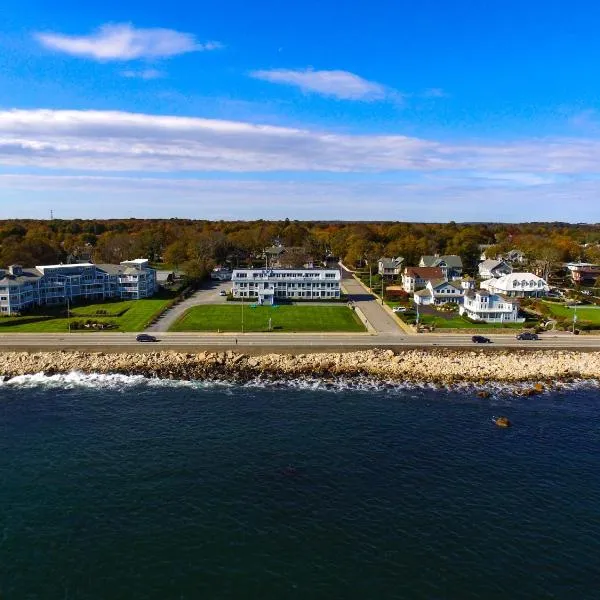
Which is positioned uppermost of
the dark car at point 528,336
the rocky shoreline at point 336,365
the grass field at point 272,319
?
the grass field at point 272,319

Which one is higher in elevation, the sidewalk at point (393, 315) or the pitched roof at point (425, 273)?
the pitched roof at point (425, 273)

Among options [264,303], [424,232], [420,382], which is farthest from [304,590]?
[424,232]

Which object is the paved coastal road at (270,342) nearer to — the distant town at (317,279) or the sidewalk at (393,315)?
the sidewalk at (393,315)

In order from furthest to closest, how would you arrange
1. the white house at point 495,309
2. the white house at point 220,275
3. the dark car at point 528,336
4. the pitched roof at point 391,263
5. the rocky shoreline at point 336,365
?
the pitched roof at point 391,263 → the white house at point 220,275 → the white house at point 495,309 → the dark car at point 528,336 → the rocky shoreline at point 336,365

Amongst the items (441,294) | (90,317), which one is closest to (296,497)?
(90,317)

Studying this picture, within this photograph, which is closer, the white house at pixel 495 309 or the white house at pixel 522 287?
the white house at pixel 495 309

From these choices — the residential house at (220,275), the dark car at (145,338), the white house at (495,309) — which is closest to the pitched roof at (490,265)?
the white house at (495,309)

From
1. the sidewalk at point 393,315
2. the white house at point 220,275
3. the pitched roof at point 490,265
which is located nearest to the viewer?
the sidewalk at point 393,315
